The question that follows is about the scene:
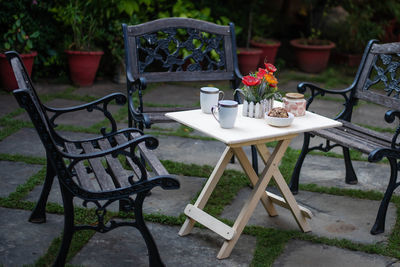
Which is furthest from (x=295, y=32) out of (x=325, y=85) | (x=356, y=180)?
(x=356, y=180)

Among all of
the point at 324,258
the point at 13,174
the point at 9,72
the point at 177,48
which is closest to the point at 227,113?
the point at 324,258

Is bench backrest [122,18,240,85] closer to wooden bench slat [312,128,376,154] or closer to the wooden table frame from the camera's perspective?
wooden bench slat [312,128,376,154]

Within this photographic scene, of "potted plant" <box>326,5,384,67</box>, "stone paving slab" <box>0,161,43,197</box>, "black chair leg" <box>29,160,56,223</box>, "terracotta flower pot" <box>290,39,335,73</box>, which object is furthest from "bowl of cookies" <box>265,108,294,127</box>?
"potted plant" <box>326,5,384,67</box>

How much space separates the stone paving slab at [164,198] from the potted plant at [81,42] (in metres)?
3.15

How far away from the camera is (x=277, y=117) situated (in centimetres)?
312

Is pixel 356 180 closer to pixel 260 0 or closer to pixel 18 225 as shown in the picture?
pixel 18 225

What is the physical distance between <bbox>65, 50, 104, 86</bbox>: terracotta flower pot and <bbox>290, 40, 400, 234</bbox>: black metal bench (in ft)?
11.9

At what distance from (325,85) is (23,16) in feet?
13.6

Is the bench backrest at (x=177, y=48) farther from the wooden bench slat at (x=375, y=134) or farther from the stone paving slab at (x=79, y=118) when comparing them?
→ the stone paving slab at (x=79, y=118)

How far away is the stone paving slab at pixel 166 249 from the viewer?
307 cm

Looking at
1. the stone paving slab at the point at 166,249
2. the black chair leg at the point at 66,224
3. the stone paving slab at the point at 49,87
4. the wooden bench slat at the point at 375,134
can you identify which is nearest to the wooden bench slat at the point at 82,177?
the black chair leg at the point at 66,224

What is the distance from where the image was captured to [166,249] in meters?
3.22

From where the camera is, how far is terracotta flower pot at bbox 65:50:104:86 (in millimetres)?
6887

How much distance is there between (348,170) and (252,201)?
138cm
